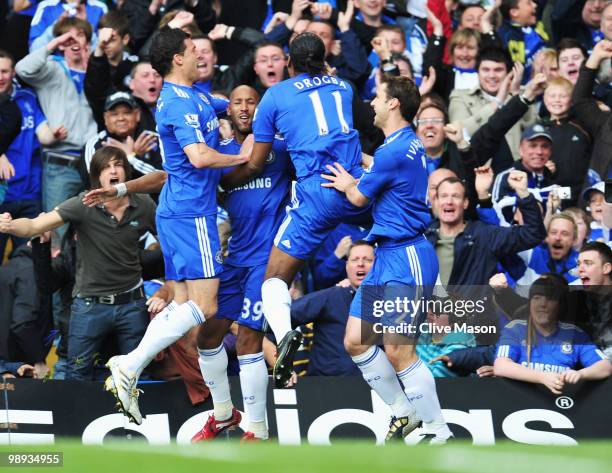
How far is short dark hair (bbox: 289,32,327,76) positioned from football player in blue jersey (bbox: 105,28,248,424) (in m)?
0.74

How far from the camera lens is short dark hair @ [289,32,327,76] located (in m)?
10.0

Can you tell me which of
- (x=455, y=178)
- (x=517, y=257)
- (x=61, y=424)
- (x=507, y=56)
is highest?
(x=507, y=56)

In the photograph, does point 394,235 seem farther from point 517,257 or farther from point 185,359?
point 517,257

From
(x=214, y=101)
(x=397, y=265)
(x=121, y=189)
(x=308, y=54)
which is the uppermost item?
(x=308, y=54)

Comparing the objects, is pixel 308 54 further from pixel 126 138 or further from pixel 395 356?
pixel 126 138

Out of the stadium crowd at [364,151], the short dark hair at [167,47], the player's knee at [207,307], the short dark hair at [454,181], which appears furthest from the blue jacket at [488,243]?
the short dark hair at [167,47]

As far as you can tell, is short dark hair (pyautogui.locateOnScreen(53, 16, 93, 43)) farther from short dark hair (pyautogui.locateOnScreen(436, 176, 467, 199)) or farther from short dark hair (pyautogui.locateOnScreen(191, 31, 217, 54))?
short dark hair (pyautogui.locateOnScreen(436, 176, 467, 199))

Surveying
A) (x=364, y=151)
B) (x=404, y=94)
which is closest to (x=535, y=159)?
(x=364, y=151)

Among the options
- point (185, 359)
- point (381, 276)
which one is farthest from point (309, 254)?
point (185, 359)

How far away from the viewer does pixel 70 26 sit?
1428cm

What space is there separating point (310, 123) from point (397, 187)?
0.79 meters

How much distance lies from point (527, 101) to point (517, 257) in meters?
1.81

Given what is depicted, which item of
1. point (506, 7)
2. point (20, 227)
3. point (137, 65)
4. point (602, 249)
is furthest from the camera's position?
point (506, 7)

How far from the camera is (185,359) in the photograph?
11.3 meters
